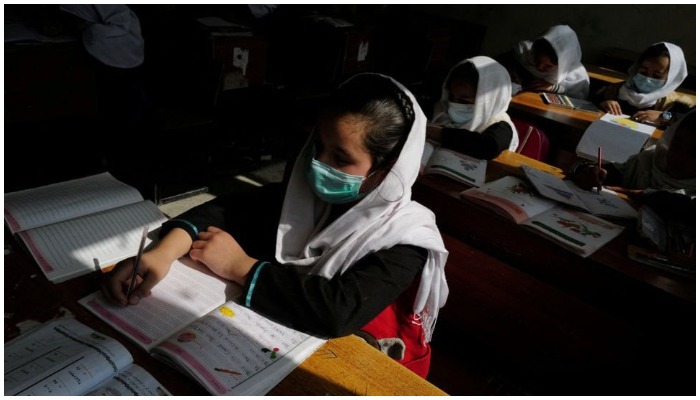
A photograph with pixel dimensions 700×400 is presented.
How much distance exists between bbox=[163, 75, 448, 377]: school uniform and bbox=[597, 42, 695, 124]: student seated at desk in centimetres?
310

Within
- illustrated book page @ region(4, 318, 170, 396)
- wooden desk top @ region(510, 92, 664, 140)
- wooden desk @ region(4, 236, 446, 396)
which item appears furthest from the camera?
wooden desk top @ region(510, 92, 664, 140)

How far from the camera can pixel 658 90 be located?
3762 millimetres

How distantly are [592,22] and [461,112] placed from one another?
3.61 metres

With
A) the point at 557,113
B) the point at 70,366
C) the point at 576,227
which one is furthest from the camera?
the point at 557,113

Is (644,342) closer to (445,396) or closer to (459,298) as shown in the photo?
(459,298)

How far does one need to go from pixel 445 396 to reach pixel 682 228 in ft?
4.33

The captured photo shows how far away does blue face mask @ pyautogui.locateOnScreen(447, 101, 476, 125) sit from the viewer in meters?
2.61

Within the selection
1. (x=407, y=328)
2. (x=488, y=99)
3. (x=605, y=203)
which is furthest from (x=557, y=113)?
(x=407, y=328)

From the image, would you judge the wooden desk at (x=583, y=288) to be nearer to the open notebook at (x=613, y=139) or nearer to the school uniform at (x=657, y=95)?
the open notebook at (x=613, y=139)

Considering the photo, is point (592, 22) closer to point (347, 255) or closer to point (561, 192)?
point (561, 192)

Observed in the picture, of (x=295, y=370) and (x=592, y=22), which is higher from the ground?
(x=592, y=22)

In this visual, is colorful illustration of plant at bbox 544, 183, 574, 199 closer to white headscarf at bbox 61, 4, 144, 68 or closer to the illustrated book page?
the illustrated book page

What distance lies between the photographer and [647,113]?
347cm

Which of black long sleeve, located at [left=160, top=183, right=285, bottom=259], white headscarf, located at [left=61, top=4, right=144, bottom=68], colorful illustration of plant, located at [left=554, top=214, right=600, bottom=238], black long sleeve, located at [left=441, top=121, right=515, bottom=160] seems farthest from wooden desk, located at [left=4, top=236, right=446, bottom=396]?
white headscarf, located at [left=61, top=4, right=144, bottom=68]
